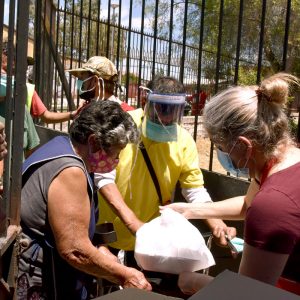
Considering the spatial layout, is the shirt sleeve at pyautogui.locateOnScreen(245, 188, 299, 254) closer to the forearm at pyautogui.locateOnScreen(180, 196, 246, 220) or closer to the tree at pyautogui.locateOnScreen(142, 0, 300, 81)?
the forearm at pyautogui.locateOnScreen(180, 196, 246, 220)

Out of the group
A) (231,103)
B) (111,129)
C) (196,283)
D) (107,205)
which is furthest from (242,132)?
(107,205)

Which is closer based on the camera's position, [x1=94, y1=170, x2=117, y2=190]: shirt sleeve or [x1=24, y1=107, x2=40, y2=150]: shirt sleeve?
[x1=94, y1=170, x2=117, y2=190]: shirt sleeve

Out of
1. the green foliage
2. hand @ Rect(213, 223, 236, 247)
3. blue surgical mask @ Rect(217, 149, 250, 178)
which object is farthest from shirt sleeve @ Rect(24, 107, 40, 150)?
the green foliage

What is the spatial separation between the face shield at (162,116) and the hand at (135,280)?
1044 mm

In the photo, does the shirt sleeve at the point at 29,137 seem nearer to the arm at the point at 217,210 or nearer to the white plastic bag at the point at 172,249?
the arm at the point at 217,210

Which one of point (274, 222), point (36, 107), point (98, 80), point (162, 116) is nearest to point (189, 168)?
point (162, 116)

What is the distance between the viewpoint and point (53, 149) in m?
2.65

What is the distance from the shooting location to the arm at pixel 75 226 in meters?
2.46

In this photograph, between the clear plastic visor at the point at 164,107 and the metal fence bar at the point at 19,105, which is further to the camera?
the clear plastic visor at the point at 164,107

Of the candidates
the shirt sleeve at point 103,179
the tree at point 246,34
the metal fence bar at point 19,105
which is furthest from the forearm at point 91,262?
the tree at point 246,34

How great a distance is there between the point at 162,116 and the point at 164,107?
6 centimetres

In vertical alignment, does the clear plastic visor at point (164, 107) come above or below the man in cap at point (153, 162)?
above

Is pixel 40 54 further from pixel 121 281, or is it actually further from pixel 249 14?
pixel 249 14

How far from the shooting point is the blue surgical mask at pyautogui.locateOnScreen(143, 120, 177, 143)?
11.0 ft
